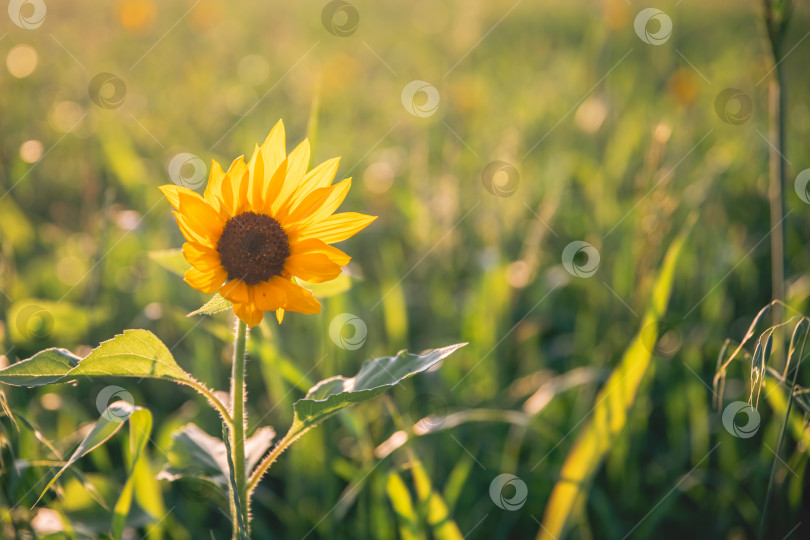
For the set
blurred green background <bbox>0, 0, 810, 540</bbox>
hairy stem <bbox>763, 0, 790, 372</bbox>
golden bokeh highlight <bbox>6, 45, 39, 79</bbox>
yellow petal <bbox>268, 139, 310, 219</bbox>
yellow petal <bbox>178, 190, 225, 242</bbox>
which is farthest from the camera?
golden bokeh highlight <bbox>6, 45, 39, 79</bbox>

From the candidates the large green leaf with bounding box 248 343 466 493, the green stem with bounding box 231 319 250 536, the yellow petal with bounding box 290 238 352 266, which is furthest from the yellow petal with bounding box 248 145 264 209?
the large green leaf with bounding box 248 343 466 493

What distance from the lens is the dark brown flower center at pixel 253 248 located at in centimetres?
98

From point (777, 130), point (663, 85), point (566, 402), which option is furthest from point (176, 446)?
point (663, 85)

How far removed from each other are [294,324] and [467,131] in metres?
1.88

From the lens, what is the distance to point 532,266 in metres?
2.15

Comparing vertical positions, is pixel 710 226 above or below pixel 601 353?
above

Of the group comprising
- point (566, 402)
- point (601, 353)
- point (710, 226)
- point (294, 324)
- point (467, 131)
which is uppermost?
point (710, 226)

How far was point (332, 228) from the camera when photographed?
106 cm

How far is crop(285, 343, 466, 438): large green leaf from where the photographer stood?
851 mm

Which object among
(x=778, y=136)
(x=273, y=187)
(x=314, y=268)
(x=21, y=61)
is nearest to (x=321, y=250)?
(x=314, y=268)

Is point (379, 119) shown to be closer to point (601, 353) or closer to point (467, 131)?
point (467, 131)

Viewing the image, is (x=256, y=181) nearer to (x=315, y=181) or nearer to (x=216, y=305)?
(x=315, y=181)

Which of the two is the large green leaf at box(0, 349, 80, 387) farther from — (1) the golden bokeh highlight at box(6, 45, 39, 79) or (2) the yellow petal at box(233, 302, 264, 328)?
(1) the golden bokeh highlight at box(6, 45, 39, 79)

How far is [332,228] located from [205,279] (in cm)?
23
